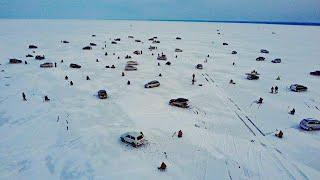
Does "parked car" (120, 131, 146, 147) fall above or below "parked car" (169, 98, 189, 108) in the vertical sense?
below

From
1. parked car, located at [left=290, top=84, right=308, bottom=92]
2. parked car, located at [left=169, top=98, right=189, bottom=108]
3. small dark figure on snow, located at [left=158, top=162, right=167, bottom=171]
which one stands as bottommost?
small dark figure on snow, located at [left=158, top=162, right=167, bottom=171]

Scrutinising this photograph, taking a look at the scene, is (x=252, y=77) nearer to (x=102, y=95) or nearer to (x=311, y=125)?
(x=311, y=125)

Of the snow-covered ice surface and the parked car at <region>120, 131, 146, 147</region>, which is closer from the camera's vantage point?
the snow-covered ice surface

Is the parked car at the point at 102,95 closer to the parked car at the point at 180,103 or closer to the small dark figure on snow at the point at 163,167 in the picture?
the parked car at the point at 180,103

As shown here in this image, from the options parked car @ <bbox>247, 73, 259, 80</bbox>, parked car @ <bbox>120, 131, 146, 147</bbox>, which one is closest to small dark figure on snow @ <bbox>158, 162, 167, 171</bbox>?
parked car @ <bbox>120, 131, 146, 147</bbox>

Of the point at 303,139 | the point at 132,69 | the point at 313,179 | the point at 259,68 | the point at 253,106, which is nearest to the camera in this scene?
the point at 313,179

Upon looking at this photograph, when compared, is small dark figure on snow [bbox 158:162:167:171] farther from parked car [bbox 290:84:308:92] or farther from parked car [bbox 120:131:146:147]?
parked car [bbox 290:84:308:92]

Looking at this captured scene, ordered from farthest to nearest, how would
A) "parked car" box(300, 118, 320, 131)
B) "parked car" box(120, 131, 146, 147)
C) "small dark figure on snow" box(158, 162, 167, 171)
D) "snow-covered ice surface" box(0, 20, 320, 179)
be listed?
"parked car" box(300, 118, 320, 131), "parked car" box(120, 131, 146, 147), "snow-covered ice surface" box(0, 20, 320, 179), "small dark figure on snow" box(158, 162, 167, 171)

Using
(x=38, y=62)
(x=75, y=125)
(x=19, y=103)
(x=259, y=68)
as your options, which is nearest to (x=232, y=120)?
(x=75, y=125)

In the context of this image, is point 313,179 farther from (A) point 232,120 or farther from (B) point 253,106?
(B) point 253,106

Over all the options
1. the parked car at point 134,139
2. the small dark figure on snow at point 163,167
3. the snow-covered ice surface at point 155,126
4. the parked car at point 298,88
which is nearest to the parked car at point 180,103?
the snow-covered ice surface at point 155,126

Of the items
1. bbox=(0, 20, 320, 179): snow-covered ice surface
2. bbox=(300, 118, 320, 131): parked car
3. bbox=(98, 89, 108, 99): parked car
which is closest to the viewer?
bbox=(0, 20, 320, 179): snow-covered ice surface
